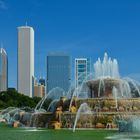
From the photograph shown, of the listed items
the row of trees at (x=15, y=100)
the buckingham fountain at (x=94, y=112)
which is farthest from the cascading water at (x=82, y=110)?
the row of trees at (x=15, y=100)

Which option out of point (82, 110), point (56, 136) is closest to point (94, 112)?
point (82, 110)

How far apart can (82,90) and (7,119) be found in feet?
65.7

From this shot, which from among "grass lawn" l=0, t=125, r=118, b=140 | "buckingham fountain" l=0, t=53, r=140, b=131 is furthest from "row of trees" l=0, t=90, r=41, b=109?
"grass lawn" l=0, t=125, r=118, b=140

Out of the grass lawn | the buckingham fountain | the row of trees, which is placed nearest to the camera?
the grass lawn

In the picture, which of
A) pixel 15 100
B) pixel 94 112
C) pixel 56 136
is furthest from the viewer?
pixel 15 100

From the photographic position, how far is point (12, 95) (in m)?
106

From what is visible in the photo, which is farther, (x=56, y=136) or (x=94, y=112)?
(x=94, y=112)

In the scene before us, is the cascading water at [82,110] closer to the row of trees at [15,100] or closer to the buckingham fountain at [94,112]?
the buckingham fountain at [94,112]

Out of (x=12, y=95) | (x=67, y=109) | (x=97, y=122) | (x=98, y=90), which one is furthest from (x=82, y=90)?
(x=12, y=95)

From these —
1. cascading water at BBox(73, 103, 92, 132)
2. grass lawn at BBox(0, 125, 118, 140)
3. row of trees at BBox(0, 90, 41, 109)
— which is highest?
row of trees at BBox(0, 90, 41, 109)

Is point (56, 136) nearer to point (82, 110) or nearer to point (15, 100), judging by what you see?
point (82, 110)

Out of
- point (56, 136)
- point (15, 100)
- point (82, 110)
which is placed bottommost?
point (56, 136)

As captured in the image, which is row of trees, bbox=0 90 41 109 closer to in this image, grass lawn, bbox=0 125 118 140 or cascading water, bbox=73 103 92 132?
cascading water, bbox=73 103 92 132

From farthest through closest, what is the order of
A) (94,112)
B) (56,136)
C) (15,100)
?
(15,100)
(94,112)
(56,136)
